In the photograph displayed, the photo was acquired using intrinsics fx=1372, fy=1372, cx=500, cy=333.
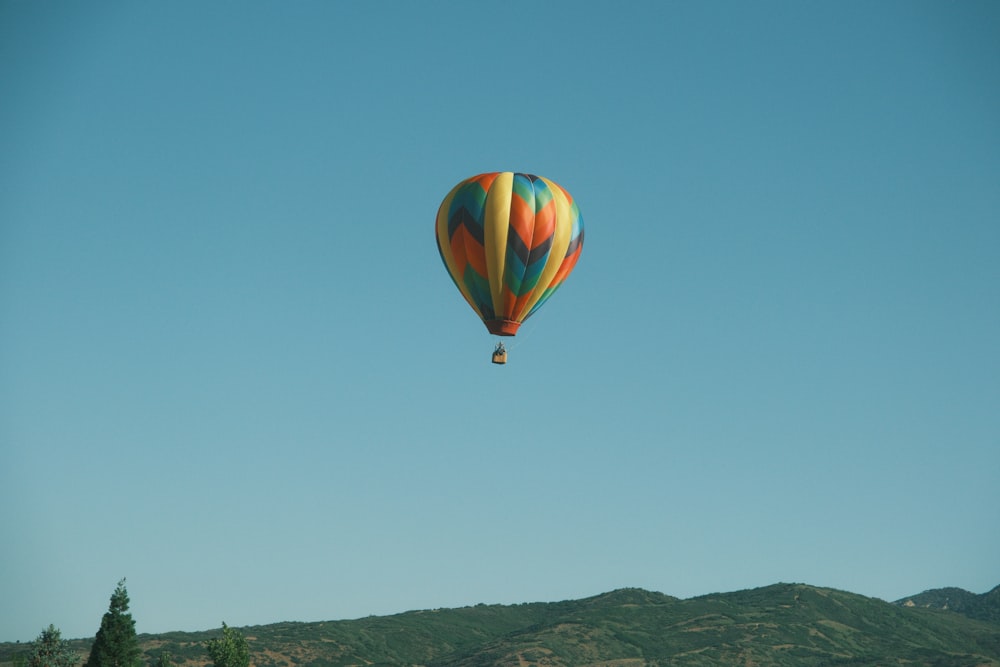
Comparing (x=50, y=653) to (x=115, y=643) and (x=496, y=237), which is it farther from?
(x=496, y=237)

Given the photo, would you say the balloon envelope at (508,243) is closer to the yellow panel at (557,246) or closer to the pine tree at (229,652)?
the yellow panel at (557,246)

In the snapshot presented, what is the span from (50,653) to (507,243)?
43.8m

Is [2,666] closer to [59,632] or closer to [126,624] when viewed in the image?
[59,632]

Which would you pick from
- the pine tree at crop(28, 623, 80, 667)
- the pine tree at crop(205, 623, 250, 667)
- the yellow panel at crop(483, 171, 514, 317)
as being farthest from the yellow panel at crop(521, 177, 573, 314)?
the pine tree at crop(28, 623, 80, 667)

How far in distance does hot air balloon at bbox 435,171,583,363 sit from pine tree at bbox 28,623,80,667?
38.5 meters

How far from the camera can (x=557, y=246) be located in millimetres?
84438

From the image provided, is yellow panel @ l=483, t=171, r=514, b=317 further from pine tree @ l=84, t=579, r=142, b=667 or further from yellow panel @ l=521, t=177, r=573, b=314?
pine tree @ l=84, t=579, r=142, b=667

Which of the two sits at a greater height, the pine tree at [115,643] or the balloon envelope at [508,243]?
the balloon envelope at [508,243]

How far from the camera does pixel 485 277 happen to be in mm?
83562

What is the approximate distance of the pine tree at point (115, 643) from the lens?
8062cm

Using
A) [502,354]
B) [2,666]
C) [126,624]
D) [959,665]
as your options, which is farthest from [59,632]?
[959,665]

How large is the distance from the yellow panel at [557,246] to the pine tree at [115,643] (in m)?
30.3

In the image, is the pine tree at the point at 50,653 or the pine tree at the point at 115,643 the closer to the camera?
the pine tree at the point at 115,643

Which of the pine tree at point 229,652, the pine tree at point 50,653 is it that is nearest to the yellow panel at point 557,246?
the pine tree at point 229,652
